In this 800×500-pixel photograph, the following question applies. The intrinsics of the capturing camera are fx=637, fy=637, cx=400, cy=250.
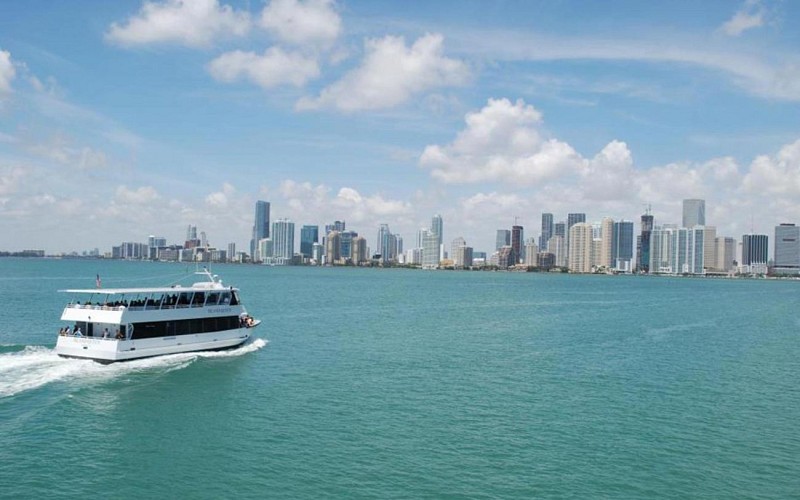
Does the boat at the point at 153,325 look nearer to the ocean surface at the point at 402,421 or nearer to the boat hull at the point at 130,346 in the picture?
the boat hull at the point at 130,346

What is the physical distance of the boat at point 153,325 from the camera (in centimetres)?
5078

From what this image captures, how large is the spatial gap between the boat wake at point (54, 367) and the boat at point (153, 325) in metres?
0.77

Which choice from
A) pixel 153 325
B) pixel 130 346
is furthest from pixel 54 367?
pixel 153 325

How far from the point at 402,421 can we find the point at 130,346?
26037 mm

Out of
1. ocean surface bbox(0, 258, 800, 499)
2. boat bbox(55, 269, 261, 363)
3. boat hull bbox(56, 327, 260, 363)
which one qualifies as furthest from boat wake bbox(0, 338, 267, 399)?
boat bbox(55, 269, 261, 363)

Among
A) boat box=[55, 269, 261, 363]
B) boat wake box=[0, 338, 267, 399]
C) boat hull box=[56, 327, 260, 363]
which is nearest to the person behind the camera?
boat wake box=[0, 338, 267, 399]

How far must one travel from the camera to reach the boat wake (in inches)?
1721

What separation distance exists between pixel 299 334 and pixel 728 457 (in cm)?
4940

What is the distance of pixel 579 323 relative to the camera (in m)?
93.5

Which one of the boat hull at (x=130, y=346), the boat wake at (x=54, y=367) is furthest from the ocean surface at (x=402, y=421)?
the boat hull at (x=130, y=346)

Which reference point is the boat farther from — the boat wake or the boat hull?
the boat wake

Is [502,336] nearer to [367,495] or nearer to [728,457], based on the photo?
[728,457]

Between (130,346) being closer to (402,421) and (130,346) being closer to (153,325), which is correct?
(153,325)

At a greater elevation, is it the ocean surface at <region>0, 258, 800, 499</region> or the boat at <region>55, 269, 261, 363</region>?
the boat at <region>55, 269, 261, 363</region>
